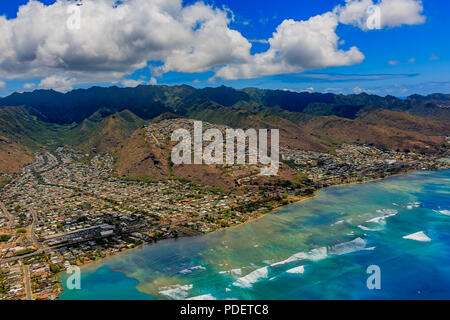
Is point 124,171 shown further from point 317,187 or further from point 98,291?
point 98,291

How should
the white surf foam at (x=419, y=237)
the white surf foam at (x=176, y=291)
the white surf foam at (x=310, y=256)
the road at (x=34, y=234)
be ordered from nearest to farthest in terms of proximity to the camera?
1. the white surf foam at (x=176, y=291)
2. the white surf foam at (x=310, y=256)
3. the white surf foam at (x=419, y=237)
4. the road at (x=34, y=234)

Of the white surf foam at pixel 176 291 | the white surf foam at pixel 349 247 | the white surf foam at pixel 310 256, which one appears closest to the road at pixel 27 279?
the white surf foam at pixel 176 291

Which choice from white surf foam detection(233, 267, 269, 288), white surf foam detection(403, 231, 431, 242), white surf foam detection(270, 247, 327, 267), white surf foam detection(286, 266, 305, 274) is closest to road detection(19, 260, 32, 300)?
white surf foam detection(233, 267, 269, 288)

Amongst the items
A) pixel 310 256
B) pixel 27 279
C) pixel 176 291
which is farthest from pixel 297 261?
pixel 27 279

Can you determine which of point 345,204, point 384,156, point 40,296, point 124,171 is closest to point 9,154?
point 124,171

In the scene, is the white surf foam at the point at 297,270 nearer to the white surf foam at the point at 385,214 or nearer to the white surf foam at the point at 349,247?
the white surf foam at the point at 349,247
